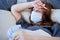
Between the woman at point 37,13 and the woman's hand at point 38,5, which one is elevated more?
the woman's hand at point 38,5

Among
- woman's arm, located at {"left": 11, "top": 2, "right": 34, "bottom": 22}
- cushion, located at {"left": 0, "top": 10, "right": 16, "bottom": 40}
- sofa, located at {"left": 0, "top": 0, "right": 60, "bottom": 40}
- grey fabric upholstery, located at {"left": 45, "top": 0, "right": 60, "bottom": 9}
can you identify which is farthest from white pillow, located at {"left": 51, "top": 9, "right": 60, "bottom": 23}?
cushion, located at {"left": 0, "top": 10, "right": 16, "bottom": 40}

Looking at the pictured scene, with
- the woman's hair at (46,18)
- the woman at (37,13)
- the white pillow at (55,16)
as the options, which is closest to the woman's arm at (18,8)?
the woman at (37,13)

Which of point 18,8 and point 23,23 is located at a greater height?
point 18,8

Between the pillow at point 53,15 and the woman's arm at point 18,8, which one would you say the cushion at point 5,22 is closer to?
the woman's arm at point 18,8

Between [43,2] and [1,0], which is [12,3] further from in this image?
[43,2]

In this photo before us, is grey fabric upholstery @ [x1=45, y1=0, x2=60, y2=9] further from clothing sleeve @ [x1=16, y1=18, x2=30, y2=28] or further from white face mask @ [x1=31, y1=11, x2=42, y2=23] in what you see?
clothing sleeve @ [x1=16, y1=18, x2=30, y2=28]

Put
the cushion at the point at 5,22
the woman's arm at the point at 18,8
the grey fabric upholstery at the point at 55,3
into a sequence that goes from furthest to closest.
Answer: the grey fabric upholstery at the point at 55,3, the woman's arm at the point at 18,8, the cushion at the point at 5,22

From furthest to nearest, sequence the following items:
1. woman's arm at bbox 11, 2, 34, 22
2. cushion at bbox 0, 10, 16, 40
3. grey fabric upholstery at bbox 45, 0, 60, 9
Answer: grey fabric upholstery at bbox 45, 0, 60, 9 → woman's arm at bbox 11, 2, 34, 22 → cushion at bbox 0, 10, 16, 40

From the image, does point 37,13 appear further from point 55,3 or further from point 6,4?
point 6,4

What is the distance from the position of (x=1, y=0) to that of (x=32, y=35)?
92 cm

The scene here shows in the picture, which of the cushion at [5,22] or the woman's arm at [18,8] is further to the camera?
the woman's arm at [18,8]

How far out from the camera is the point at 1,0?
2117 mm

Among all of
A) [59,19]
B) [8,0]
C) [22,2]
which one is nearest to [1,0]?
[8,0]

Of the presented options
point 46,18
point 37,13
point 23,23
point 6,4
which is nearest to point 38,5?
point 37,13
